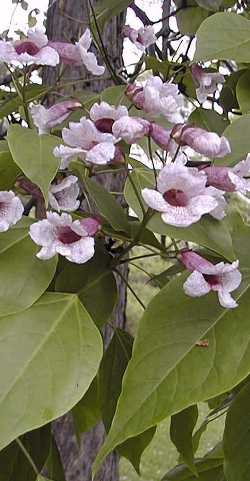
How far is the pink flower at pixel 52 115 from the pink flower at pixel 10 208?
Answer: 98 mm

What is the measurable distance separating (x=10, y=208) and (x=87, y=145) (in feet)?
0.25

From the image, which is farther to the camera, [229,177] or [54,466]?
[54,466]

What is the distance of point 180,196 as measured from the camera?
0.53 metres

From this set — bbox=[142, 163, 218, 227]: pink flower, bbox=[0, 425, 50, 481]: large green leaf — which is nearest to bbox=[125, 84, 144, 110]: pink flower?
bbox=[142, 163, 218, 227]: pink flower

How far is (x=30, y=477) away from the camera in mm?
753

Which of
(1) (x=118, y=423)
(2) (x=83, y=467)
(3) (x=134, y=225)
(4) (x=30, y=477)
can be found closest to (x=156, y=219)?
(3) (x=134, y=225)

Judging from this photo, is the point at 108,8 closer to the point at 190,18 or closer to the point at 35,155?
the point at 190,18

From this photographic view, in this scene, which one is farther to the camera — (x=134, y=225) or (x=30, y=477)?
(x=30, y=477)

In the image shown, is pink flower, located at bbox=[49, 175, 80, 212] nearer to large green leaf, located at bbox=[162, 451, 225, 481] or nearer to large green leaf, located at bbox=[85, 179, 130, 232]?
large green leaf, located at bbox=[85, 179, 130, 232]

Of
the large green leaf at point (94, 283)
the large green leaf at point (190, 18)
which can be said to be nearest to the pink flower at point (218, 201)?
the large green leaf at point (94, 283)

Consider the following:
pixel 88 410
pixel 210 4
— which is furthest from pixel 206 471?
pixel 210 4

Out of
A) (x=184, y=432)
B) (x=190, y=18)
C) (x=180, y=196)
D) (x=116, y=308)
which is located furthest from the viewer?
(x=116, y=308)

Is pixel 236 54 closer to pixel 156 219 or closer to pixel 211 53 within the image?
pixel 211 53

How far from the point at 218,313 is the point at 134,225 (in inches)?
4.4
